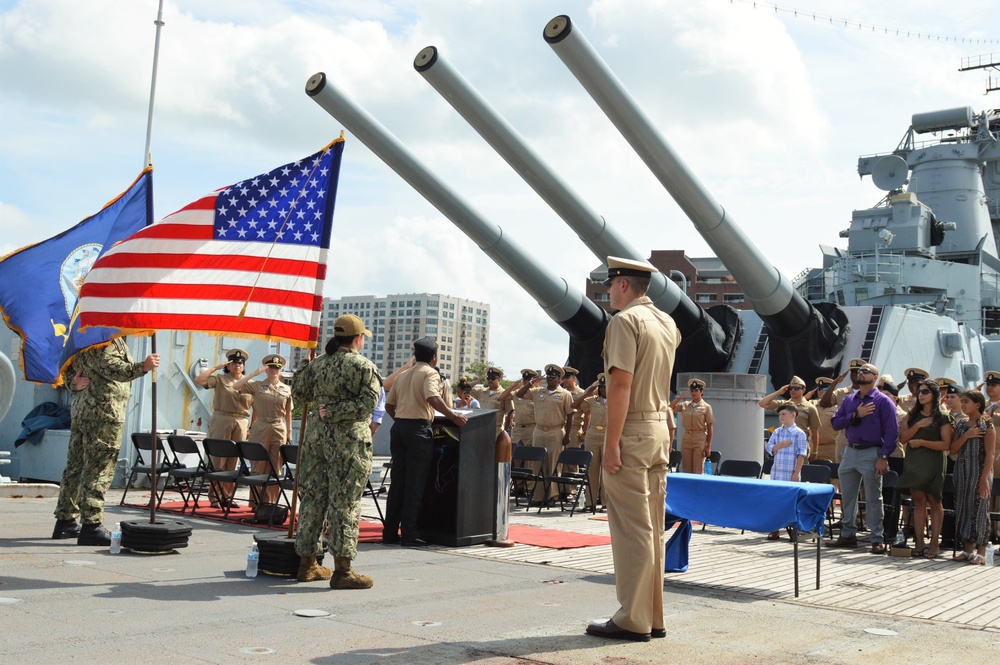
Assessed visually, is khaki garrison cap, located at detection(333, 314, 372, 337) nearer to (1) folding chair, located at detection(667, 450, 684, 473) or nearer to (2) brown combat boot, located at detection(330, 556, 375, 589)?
(2) brown combat boot, located at detection(330, 556, 375, 589)

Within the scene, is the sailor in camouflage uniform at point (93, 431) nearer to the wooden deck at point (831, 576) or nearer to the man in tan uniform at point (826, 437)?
the wooden deck at point (831, 576)

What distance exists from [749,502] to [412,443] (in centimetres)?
270

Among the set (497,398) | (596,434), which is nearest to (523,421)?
(497,398)

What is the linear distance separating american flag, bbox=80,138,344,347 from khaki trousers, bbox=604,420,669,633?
260 centimetres

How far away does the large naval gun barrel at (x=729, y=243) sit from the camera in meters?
10.0

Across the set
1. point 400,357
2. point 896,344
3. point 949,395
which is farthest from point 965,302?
point 400,357

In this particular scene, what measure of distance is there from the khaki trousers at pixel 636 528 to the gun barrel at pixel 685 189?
6.03 meters

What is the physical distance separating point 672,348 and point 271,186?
10.3 feet

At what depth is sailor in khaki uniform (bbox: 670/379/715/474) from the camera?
12.1 m

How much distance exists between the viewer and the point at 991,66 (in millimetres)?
33375

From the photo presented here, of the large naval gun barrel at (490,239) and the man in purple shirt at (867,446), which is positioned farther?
the large naval gun barrel at (490,239)

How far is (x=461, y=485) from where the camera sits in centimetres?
799

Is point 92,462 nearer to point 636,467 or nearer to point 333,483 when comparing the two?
point 333,483

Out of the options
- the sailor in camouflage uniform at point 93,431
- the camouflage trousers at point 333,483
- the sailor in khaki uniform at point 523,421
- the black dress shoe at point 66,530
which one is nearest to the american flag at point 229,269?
the sailor in camouflage uniform at point 93,431
